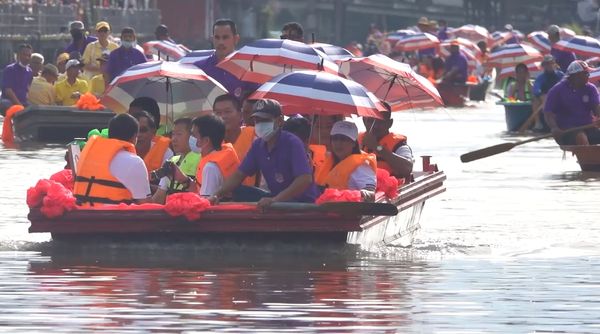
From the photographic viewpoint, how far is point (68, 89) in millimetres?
34375

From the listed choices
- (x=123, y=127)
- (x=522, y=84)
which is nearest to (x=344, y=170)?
(x=123, y=127)

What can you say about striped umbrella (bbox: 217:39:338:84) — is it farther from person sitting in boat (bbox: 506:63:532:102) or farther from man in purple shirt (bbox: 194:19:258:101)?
person sitting in boat (bbox: 506:63:532:102)

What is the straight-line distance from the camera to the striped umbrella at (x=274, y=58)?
20.7 meters

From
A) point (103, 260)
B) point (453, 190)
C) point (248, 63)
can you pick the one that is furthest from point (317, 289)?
point (453, 190)

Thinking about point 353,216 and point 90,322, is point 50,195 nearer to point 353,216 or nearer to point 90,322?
point 353,216

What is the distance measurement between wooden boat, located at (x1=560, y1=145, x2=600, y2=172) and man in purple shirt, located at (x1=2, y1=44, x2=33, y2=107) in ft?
39.0

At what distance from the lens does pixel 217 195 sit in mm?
16781

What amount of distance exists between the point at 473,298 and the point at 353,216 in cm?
209

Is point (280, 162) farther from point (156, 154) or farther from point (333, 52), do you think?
point (333, 52)

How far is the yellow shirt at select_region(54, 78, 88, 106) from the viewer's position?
113 feet

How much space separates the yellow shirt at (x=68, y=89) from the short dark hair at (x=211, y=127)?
17620 millimetres

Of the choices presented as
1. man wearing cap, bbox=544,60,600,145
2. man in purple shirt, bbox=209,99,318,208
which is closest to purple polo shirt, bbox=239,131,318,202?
man in purple shirt, bbox=209,99,318,208

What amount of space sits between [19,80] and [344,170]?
19458 mm

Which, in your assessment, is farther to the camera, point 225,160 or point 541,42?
point 541,42
